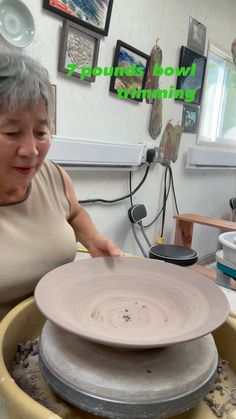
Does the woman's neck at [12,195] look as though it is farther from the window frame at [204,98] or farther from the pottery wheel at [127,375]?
the window frame at [204,98]

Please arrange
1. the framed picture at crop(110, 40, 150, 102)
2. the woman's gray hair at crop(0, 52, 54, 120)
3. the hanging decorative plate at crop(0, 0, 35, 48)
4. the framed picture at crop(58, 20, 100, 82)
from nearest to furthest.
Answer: the woman's gray hair at crop(0, 52, 54, 120) → the hanging decorative plate at crop(0, 0, 35, 48) → the framed picture at crop(58, 20, 100, 82) → the framed picture at crop(110, 40, 150, 102)

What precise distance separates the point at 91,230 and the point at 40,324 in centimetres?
38

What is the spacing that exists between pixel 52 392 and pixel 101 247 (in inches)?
18.2

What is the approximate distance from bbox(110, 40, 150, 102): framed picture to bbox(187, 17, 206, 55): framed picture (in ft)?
1.98

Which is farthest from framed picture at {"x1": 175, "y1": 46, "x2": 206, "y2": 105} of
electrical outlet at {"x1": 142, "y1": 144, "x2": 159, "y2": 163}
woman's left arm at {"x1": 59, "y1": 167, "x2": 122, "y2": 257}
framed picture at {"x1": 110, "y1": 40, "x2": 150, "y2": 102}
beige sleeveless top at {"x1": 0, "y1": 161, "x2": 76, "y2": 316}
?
beige sleeveless top at {"x1": 0, "y1": 161, "x2": 76, "y2": 316}

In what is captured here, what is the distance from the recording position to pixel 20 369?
2.20 feet

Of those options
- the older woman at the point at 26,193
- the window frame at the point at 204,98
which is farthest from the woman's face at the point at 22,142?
the window frame at the point at 204,98

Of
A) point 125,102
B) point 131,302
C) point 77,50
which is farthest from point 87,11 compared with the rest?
point 131,302

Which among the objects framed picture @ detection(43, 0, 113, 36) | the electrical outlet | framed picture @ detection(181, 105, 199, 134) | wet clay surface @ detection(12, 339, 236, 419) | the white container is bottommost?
wet clay surface @ detection(12, 339, 236, 419)

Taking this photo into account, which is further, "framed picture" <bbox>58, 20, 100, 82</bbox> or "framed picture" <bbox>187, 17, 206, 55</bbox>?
"framed picture" <bbox>187, 17, 206, 55</bbox>

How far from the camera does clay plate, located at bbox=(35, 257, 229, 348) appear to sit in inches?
23.2

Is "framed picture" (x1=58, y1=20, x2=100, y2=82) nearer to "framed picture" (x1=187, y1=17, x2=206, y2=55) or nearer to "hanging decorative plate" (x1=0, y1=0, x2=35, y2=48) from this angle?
"hanging decorative plate" (x1=0, y1=0, x2=35, y2=48)

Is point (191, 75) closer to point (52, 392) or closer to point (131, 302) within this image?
point (131, 302)

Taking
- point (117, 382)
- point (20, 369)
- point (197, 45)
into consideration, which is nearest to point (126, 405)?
point (117, 382)
